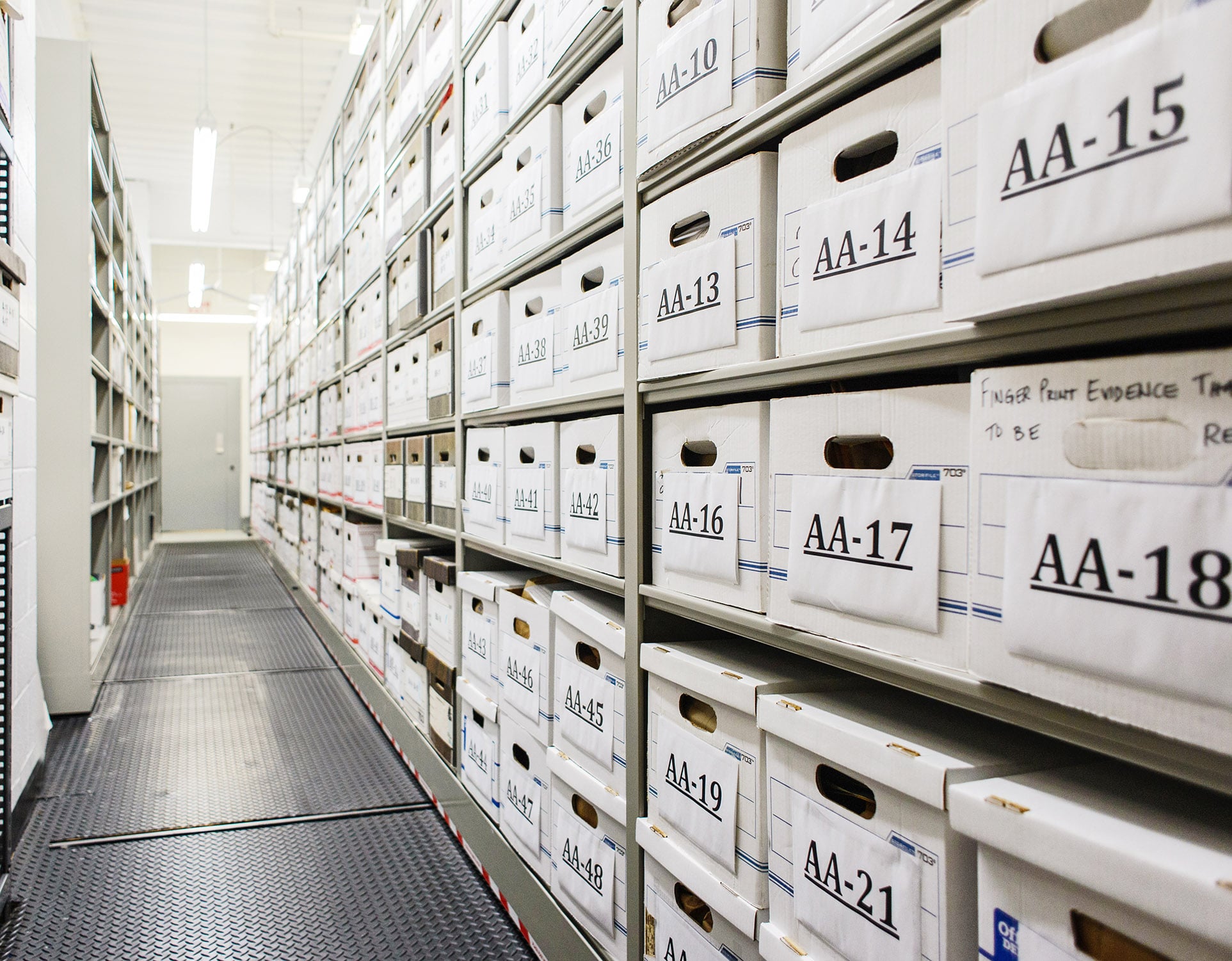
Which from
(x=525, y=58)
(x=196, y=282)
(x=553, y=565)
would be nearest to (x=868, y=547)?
(x=553, y=565)

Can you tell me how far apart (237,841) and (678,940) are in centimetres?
129

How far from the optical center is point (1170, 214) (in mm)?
481

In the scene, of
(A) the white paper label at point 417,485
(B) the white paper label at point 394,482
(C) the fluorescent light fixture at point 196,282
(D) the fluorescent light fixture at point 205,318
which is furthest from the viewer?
(D) the fluorescent light fixture at point 205,318

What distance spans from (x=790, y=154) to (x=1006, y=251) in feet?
1.11

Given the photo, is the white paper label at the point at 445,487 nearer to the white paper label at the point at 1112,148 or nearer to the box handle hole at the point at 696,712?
the box handle hole at the point at 696,712

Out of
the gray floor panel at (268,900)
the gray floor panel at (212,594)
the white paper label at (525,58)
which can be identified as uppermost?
the white paper label at (525,58)

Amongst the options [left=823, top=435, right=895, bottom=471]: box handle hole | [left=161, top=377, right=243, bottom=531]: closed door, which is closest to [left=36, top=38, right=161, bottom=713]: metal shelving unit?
[left=823, top=435, right=895, bottom=471]: box handle hole

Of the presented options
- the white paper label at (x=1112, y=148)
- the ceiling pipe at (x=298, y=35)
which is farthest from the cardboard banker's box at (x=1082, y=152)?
the ceiling pipe at (x=298, y=35)

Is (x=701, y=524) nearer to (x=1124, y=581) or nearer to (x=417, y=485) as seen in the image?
(x=1124, y=581)

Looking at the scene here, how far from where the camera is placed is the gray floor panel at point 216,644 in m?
3.35

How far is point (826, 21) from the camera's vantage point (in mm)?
812

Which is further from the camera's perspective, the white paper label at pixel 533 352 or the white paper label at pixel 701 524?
the white paper label at pixel 533 352

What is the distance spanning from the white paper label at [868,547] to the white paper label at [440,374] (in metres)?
1.37

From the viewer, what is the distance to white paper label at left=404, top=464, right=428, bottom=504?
7.43ft
